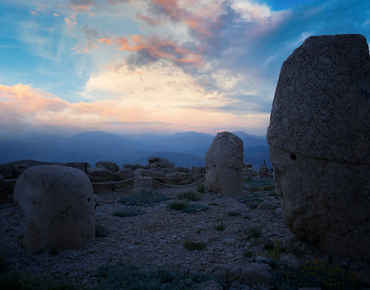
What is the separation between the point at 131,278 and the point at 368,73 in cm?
402

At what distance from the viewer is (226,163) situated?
8289mm

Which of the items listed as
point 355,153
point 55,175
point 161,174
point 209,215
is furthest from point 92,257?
point 161,174

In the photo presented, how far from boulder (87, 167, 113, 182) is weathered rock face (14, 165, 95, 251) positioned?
17.0ft

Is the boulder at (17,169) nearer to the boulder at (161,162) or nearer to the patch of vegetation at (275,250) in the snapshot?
the boulder at (161,162)

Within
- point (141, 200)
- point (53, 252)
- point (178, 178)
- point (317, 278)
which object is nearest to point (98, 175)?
point (141, 200)

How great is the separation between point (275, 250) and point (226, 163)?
4962 mm

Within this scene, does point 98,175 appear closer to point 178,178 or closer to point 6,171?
point 6,171

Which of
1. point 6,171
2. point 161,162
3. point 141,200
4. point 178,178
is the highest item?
point 6,171

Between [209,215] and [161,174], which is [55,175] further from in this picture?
[161,174]

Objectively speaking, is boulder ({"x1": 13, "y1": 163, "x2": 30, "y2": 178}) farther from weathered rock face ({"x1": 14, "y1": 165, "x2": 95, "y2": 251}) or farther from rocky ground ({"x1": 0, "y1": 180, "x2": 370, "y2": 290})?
weathered rock face ({"x1": 14, "y1": 165, "x2": 95, "y2": 251})

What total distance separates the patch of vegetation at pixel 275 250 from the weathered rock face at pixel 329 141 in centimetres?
53

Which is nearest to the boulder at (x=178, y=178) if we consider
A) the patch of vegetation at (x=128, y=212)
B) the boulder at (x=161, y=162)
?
the boulder at (x=161, y=162)

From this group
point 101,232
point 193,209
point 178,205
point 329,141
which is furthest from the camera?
point 178,205

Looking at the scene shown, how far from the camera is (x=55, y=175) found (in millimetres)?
3789
